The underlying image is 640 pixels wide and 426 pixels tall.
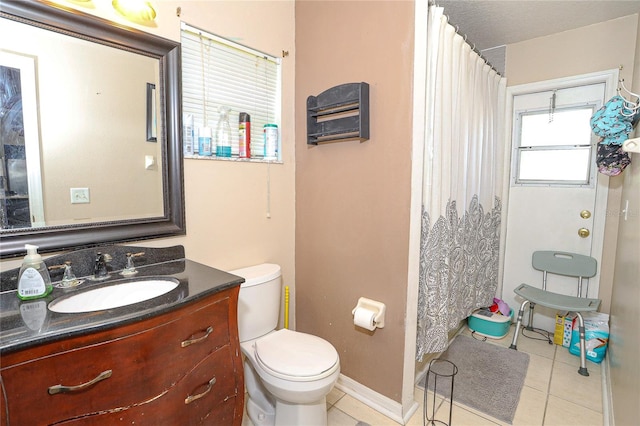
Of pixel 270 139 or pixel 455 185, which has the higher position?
pixel 270 139

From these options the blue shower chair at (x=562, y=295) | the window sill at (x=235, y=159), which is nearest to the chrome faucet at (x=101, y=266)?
the window sill at (x=235, y=159)

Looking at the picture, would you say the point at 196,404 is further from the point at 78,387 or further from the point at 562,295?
the point at 562,295

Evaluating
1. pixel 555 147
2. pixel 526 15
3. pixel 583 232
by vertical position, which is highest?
pixel 526 15

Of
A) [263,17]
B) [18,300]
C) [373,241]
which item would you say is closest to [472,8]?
[263,17]

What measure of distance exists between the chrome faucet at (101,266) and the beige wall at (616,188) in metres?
2.23

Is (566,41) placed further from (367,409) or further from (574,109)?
(367,409)

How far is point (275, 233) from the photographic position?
6.79 feet

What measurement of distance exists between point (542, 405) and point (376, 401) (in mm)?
990

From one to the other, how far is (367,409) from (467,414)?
56 centimetres

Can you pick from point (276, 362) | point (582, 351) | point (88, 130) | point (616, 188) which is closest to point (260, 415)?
point (276, 362)

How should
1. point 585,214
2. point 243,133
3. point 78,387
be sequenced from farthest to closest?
1. point 585,214
2. point 243,133
3. point 78,387

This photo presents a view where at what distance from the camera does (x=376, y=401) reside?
1.80 m

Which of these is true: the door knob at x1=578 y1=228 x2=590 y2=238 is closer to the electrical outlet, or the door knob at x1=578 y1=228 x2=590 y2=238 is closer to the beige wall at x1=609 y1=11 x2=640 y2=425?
the beige wall at x1=609 y1=11 x2=640 y2=425

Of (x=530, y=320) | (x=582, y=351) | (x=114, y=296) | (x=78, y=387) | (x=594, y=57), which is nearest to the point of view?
(x=78, y=387)
